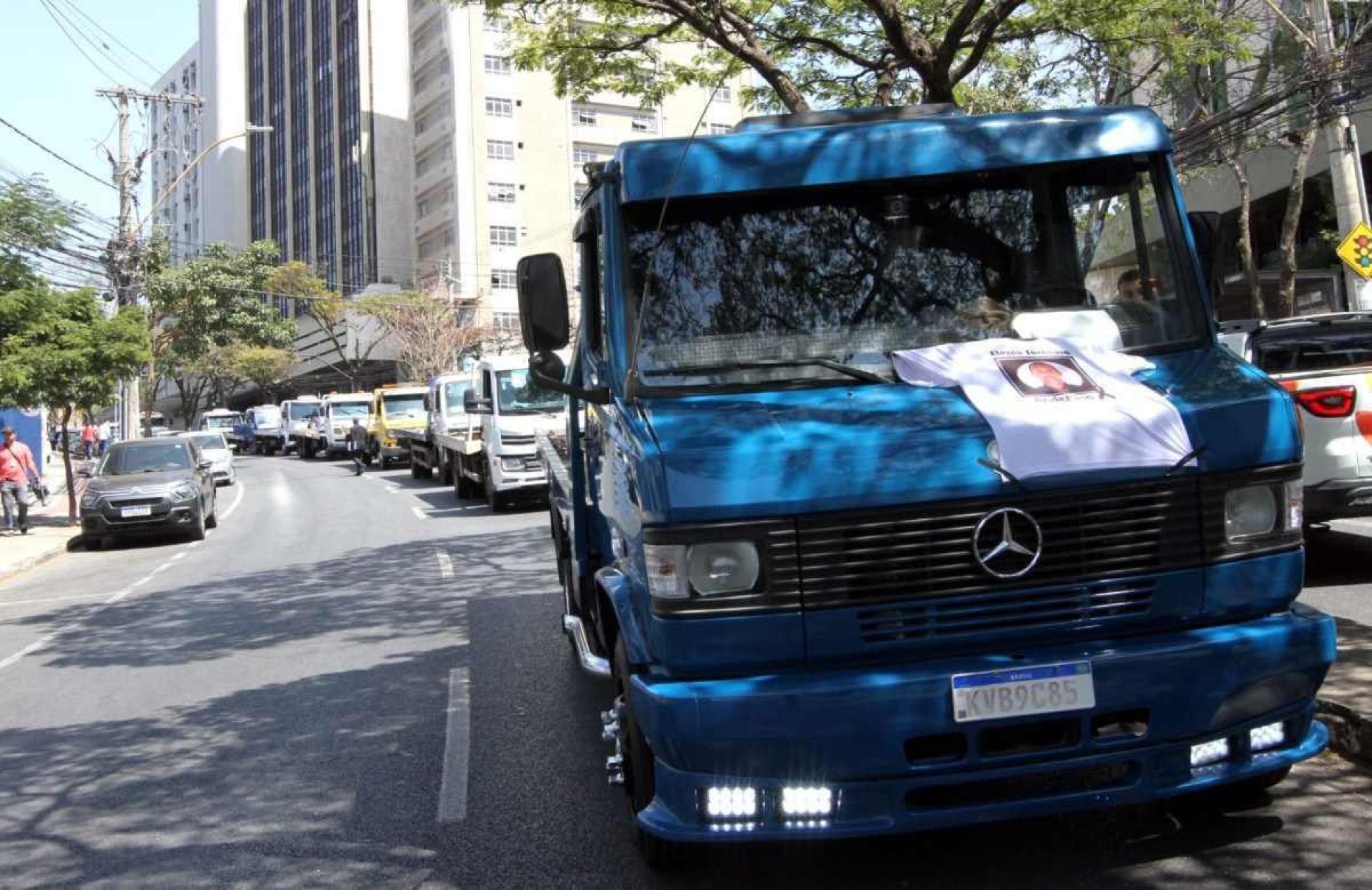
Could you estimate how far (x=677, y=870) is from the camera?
4.23m

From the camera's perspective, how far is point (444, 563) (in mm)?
13820

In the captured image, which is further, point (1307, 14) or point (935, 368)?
point (1307, 14)

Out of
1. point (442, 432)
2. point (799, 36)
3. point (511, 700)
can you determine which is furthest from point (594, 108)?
point (511, 700)

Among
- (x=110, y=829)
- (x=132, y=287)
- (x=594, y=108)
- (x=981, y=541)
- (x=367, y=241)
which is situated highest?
(x=594, y=108)

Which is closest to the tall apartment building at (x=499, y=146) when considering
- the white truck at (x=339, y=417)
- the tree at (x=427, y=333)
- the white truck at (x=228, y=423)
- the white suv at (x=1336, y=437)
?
the tree at (x=427, y=333)

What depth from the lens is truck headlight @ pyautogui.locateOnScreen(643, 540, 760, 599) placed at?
3.65 m

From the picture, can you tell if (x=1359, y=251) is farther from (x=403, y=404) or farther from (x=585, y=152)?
(x=585, y=152)

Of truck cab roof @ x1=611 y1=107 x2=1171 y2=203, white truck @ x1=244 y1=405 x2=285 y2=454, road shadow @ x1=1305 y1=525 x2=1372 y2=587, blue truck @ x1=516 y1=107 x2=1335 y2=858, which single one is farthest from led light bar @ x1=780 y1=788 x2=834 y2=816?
white truck @ x1=244 y1=405 x2=285 y2=454

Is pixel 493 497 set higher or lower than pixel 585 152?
lower

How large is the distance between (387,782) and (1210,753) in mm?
3565

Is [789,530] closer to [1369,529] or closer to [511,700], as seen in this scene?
[511,700]

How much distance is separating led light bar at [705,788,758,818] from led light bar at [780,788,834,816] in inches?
3.6

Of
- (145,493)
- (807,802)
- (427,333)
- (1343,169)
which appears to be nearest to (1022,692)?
(807,802)

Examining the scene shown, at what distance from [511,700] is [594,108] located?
207 ft
